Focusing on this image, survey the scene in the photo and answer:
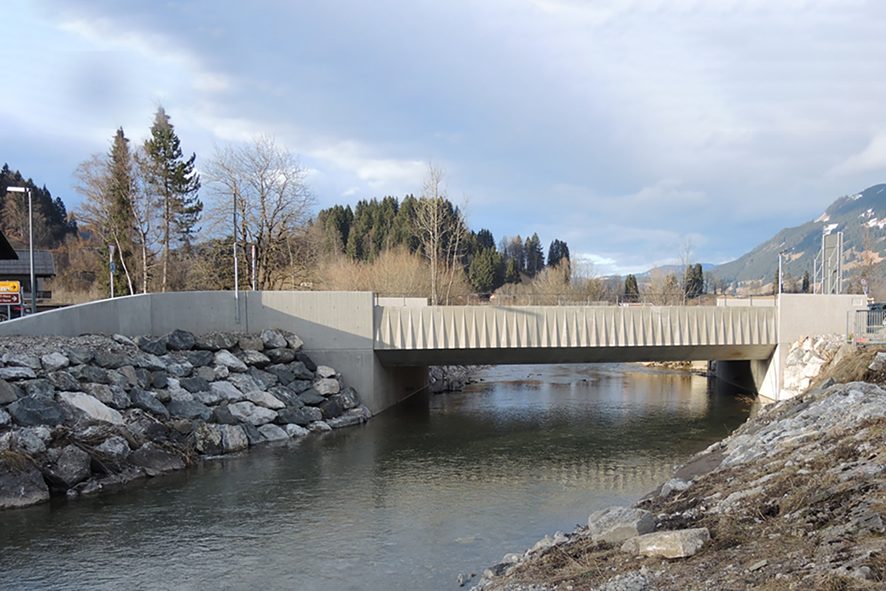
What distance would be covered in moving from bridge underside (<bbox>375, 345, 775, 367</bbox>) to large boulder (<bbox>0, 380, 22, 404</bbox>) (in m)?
14.8

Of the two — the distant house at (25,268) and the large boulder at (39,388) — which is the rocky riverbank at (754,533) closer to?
the large boulder at (39,388)

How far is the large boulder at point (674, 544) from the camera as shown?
308 inches

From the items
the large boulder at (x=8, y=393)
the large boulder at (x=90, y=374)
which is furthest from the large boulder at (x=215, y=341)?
the large boulder at (x=8, y=393)

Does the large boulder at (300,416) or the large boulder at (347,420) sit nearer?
the large boulder at (300,416)

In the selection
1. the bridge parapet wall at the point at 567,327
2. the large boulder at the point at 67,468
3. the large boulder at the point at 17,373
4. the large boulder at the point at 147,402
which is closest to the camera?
the large boulder at the point at 67,468

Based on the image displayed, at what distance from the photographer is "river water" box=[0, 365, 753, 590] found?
12.1 m

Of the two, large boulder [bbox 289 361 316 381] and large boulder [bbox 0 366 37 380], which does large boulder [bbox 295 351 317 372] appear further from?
large boulder [bbox 0 366 37 380]

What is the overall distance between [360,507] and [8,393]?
973 centimetres

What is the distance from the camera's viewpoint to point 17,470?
16.0m

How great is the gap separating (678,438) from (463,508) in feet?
39.3

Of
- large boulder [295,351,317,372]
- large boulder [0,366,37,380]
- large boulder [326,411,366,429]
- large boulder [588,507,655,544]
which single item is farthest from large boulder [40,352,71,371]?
large boulder [588,507,655,544]

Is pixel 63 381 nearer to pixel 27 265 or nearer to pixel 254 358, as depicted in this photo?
pixel 254 358

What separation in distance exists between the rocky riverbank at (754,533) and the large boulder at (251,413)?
48.1 ft

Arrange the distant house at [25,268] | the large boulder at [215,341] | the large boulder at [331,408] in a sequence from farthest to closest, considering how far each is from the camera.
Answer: the distant house at [25,268]
the large boulder at [331,408]
the large boulder at [215,341]
